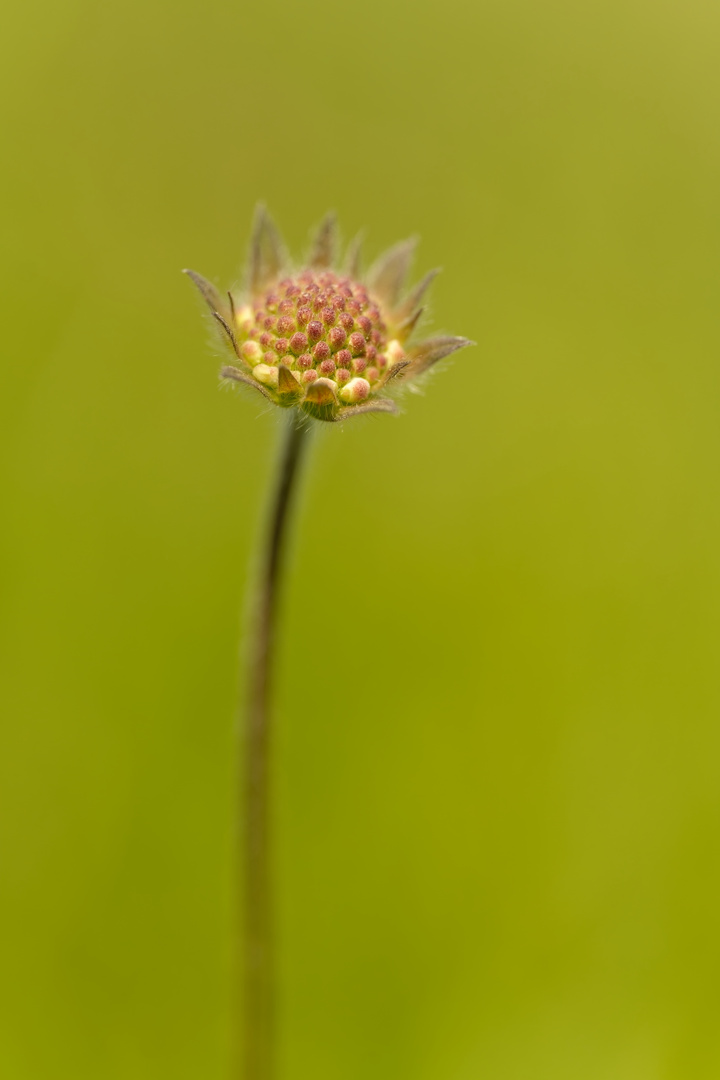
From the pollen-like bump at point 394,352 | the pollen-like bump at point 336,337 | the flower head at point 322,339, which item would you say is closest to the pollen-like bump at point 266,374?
the flower head at point 322,339

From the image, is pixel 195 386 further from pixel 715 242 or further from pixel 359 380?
pixel 715 242

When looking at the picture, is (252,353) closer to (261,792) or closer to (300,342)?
(300,342)

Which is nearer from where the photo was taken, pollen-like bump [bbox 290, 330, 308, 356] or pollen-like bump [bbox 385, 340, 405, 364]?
pollen-like bump [bbox 290, 330, 308, 356]

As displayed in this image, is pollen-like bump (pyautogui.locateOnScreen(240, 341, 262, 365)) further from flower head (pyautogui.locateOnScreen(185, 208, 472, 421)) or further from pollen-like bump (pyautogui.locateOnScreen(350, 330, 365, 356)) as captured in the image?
pollen-like bump (pyautogui.locateOnScreen(350, 330, 365, 356))

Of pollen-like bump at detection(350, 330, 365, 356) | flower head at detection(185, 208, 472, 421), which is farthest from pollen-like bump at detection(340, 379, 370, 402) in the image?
pollen-like bump at detection(350, 330, 365, 356)

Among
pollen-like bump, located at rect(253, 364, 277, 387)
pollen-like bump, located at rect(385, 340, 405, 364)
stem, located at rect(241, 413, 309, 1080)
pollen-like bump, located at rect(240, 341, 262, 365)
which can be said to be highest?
pollen-like bump, located at rect(385, 340, 405, 364)

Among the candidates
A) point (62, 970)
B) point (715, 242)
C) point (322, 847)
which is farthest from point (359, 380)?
point (715, 242)

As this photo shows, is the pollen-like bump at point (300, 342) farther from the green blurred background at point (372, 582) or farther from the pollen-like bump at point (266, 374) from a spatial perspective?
the green blurred background at point (372, 582)
